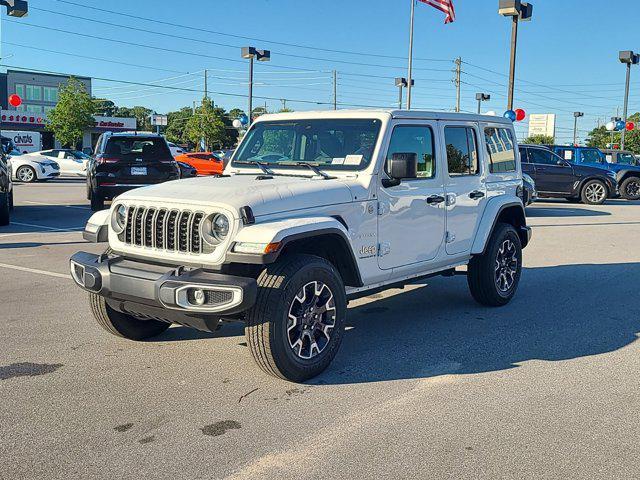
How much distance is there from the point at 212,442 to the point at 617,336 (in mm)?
3967

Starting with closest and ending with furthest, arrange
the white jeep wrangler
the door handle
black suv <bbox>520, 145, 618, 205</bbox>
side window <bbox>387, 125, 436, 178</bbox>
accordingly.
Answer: the white jeep wrangler < side window <bbox>387, 125, 436, 178</bbox> < the door handle < black suv <bbox>520, 145, 618, 205</bbox>

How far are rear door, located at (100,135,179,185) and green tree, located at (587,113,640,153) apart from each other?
45.9 meters

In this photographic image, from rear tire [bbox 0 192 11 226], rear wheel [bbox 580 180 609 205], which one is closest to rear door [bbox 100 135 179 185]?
rear tire [bbox 0 192 11 226]

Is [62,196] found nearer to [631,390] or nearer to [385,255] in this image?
[385,255]

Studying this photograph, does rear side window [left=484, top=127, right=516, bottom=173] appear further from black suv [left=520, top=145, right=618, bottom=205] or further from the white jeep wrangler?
black suv [left=520, top=145, right=618, bottom=205]

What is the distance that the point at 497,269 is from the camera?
6.91 m

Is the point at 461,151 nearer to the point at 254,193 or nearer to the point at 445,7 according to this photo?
the point at 254,193

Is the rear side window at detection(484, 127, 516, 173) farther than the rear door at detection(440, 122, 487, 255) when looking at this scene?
Yes

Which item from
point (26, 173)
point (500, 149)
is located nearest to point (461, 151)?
point (500, 149)

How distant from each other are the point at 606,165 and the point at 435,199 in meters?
18.5

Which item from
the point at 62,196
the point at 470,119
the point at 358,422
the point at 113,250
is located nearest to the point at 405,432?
the point at 358,422

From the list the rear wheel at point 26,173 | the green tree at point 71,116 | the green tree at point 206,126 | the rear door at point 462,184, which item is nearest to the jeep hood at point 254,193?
the rear door at point 462,184

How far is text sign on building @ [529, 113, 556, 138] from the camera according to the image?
80750 millimetres

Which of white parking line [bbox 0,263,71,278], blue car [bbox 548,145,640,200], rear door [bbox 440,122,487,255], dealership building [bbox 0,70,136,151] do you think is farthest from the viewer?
dealership building [bbox 0,70,136,151]
